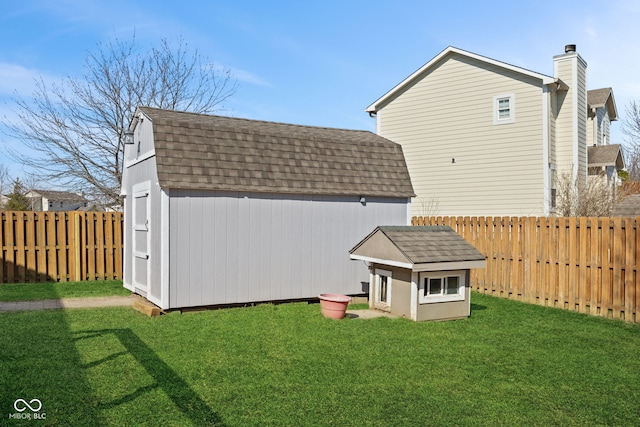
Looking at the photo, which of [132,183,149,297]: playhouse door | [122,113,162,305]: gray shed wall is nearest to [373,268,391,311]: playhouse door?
[122,113,162,305]: gray shed wall

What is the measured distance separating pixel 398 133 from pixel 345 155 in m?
8.39

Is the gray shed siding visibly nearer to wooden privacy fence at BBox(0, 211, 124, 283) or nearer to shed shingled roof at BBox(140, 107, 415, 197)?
shed shingled roof at BBox(140, 107, 415, 197)

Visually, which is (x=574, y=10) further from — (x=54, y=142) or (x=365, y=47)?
(x=54, y=142)

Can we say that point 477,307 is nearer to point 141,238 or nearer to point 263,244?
point 263,244

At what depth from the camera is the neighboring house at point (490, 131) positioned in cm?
1548

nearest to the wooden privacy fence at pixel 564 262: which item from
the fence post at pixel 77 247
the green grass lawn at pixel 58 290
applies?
the green grass lawn at pixel 58 290

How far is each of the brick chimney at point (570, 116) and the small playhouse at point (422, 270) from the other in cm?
881

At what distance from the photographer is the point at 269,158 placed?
396 inches

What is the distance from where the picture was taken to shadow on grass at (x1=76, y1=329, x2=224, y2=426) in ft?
13.8

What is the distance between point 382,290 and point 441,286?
1.15 metres

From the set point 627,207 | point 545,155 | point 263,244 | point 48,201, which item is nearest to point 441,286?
point 263,244

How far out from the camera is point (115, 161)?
68.3ft

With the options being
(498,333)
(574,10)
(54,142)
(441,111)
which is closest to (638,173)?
(441,111)

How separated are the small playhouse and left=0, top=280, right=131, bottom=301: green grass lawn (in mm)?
5857
